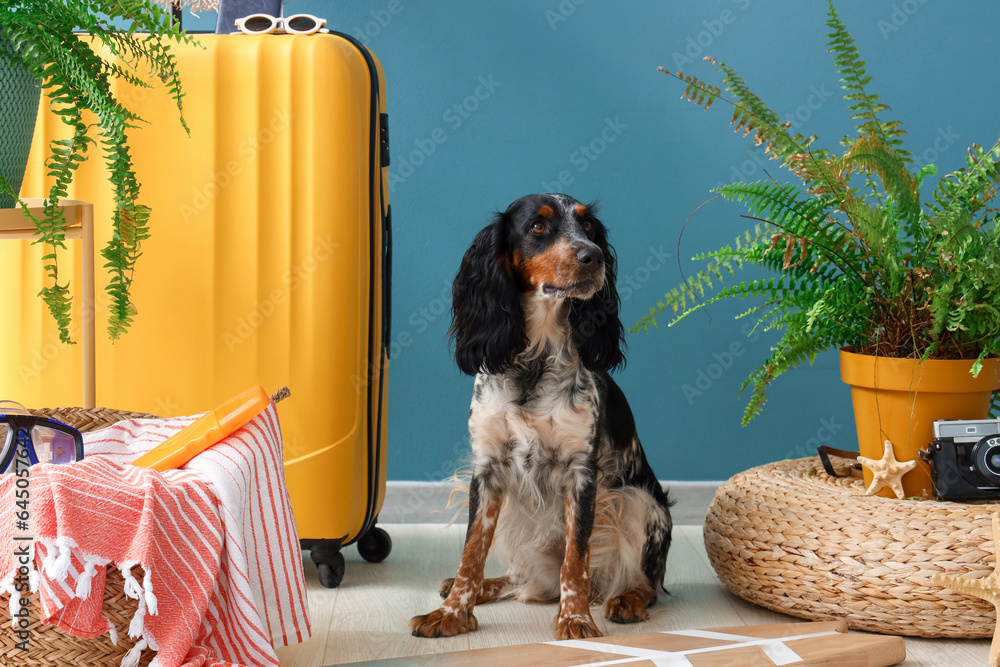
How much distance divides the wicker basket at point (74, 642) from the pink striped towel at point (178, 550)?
0.02 metres

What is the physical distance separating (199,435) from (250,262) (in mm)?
702

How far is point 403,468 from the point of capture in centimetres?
259

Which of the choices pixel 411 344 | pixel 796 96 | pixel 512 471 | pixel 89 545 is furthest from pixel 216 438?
pixel 796 96

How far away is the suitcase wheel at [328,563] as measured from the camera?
2008 mm

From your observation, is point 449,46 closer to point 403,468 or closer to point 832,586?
point 403,468

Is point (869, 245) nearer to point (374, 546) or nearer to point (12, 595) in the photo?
point (374, 546)

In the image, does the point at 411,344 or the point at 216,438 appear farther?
the point at 411,344

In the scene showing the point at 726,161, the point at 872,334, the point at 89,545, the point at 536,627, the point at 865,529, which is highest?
the point at 726,161

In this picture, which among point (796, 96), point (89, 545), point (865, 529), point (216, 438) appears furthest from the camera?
point (796, 96)

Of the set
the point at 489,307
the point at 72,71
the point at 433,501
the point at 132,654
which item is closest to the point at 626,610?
the point at 489,307

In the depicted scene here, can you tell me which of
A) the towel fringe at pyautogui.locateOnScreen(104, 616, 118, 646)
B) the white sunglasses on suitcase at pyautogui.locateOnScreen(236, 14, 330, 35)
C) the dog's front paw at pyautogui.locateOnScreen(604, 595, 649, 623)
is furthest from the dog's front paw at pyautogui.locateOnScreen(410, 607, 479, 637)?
the white sunglasses on suitcase at pyautogui.locateOnScreen(236, 14, 330, 35)

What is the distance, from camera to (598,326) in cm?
185

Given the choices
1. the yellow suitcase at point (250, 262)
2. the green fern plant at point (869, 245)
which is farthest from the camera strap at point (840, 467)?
the yellow suitcase at point (250, 262)

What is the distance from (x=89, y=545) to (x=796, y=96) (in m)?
2.19
